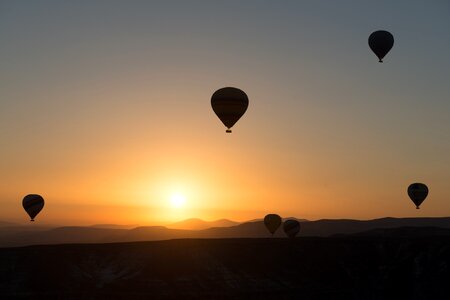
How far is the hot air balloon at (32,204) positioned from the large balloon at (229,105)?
93.9 feet

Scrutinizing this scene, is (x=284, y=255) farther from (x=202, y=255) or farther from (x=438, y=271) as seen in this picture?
(x=438, y=271)

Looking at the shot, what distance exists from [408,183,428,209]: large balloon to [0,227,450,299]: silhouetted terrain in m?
16.7

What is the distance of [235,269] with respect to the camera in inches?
2645

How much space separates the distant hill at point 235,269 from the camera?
197 feet

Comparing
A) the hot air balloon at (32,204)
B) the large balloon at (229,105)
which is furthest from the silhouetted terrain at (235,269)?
the hot air balloon at (32,204)

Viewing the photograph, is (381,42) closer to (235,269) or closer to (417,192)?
(417,192)

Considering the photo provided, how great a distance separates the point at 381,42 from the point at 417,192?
27699mm

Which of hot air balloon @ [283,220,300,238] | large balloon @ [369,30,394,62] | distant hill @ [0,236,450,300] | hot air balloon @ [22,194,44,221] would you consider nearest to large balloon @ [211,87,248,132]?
distant hill @ [0,236,450,300]

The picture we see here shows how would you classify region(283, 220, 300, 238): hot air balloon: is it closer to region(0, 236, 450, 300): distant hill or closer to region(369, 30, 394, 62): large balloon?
region(0, 236, 450, 300): distant hill

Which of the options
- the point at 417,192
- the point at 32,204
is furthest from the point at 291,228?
the point at 32,204

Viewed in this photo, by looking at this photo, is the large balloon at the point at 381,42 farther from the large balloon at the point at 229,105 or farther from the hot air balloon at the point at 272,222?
the hot air balloon at the point at 272,222

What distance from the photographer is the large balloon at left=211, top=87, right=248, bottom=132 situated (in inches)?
2677

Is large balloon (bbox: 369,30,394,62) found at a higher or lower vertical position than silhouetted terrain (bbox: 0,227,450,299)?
higher

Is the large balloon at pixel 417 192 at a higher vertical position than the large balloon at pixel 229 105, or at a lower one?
lower
